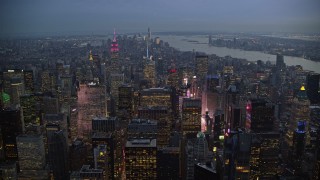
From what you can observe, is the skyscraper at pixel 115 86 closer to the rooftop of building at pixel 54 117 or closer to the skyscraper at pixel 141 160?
the rooftop of building at pixel 54 117

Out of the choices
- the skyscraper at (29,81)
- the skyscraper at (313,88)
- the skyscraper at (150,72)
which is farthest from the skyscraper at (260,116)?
the skyscraper at (150,72)

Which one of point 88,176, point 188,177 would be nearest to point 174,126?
point 188,177

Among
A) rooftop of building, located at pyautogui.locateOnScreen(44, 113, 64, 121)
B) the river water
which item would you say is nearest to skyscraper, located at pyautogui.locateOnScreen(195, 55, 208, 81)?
the river water

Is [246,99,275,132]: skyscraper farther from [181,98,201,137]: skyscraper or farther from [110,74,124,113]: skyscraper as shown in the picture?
[110,74,124,113]: skyscraper

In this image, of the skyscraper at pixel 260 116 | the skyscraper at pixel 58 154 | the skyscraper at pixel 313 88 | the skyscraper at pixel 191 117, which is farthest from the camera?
the skyscraper at pixel 191 117

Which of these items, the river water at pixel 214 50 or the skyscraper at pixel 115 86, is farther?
the skyscraper at pixel 115 86

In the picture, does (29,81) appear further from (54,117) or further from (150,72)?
(150,72)

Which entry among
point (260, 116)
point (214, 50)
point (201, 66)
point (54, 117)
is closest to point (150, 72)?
point (201, 66)

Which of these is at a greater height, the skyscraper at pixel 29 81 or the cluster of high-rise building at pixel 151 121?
the skyscraper at pixel 29 81

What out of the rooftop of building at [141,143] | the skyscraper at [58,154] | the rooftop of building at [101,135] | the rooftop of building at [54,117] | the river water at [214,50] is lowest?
the skyscraper at [58,154]
